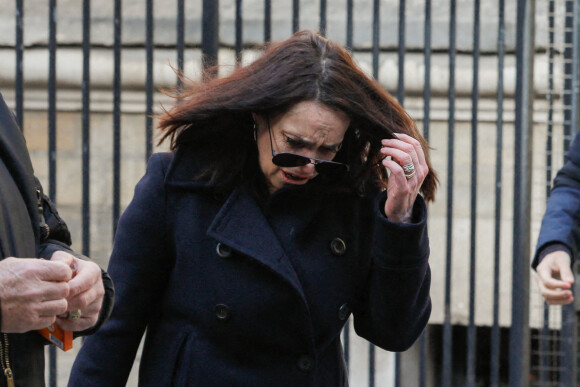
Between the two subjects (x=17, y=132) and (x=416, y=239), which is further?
(x=416, y=239)

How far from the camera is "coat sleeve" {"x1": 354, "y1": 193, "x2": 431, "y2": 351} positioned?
204 cm

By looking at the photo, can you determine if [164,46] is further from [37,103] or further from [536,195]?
[536,195]

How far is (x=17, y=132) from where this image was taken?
6.17 ft

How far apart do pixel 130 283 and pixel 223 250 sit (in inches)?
9.1

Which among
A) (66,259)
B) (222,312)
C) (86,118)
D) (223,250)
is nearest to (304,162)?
(223,250)

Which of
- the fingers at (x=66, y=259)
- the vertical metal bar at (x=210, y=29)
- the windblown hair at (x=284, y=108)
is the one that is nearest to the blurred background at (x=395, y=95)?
the vertical metal bar at (x=210, y=29)

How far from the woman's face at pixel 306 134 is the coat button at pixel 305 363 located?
1.35ft

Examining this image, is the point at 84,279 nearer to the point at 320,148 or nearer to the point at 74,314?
the point at 74,314

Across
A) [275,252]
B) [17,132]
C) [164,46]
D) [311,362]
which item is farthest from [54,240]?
[164,46]

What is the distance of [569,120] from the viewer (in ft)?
13.0

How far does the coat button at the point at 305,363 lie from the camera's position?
2.13 m

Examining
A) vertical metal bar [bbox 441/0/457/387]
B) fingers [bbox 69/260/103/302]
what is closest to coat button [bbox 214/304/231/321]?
fingers [bbox 69/260/103/302]

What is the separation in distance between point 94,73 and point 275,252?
274 cm

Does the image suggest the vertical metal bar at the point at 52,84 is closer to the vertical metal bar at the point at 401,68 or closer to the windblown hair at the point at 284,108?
the vertical metal bar at the point at 401,68
